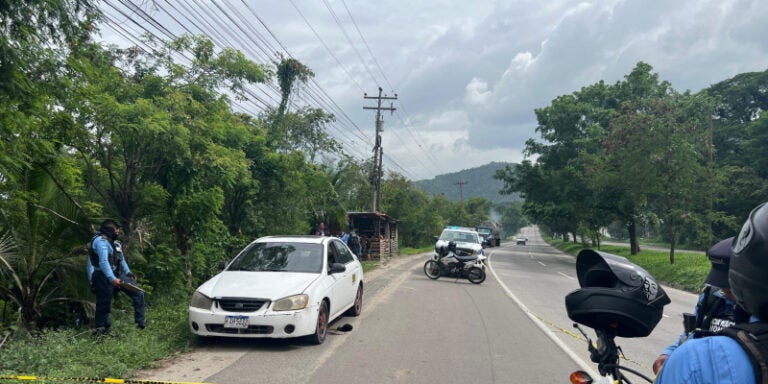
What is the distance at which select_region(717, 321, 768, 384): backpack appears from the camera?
4.25 feet

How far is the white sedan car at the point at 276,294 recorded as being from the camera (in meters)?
6.68

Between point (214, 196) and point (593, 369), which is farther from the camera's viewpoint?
point (214, 196)

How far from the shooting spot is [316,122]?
1012 inches

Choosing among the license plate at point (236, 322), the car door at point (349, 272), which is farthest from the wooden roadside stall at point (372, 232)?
the license plate at point (236, 322)

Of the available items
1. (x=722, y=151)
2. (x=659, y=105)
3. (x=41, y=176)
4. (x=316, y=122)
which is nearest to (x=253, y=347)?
(x=41, y=176)

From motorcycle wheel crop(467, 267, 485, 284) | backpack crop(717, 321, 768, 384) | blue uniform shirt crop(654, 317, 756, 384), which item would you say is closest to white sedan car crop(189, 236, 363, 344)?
blue uniform shirt crop(654, 317, 756, 384)

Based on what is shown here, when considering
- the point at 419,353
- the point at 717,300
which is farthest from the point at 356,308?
the point at 717,300

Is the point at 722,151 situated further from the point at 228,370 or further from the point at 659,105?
the point at 228,370

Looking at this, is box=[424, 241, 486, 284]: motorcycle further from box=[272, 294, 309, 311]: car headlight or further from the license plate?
the license plate

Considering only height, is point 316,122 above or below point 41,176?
above

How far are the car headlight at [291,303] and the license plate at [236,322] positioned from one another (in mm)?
387

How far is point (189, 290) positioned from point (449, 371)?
6868 millimetres

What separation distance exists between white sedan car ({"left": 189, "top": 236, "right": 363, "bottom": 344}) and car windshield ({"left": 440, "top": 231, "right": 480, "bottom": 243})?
12.5 metres

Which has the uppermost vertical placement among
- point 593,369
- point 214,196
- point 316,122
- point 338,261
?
point 316,122
